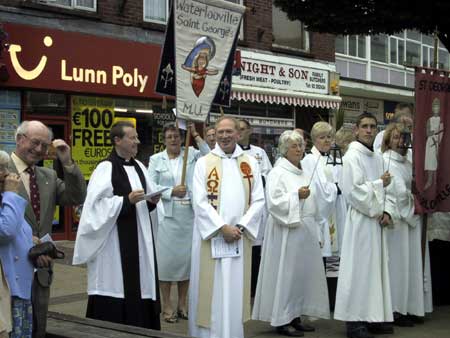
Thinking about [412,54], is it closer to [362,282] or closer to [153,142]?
[153,142]

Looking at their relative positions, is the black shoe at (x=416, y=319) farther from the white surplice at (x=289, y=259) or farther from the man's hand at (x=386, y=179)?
the man's hand at (x=386, y=179)

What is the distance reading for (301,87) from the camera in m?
18.9

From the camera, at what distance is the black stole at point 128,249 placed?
5.64m

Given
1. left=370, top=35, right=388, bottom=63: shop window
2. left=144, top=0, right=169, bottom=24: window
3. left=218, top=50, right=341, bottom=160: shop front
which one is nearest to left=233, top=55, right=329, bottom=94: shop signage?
left=218, top=50, right=341, bottom=160: shop front

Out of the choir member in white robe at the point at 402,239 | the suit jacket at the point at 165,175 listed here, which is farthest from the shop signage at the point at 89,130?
the choir member in white robe at the point at 402,239

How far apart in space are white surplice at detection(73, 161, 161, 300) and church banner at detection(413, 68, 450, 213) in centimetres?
272

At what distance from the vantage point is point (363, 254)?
21.3 feet

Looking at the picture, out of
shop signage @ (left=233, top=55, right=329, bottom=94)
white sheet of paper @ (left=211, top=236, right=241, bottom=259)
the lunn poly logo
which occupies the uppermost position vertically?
shop signage @ (left=233, top=55, right=329, bottom=94)

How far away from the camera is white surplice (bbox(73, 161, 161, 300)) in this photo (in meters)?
5.59

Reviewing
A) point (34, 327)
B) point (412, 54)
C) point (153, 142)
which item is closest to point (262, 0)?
point (153, 142)

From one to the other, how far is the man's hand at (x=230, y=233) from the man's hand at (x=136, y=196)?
2.29ft

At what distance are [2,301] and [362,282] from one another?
3391 mm

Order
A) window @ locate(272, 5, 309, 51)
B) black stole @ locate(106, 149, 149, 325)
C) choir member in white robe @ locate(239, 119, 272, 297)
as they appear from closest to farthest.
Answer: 1. black stole @ locate(106, 149, 149, 325)
2. choir member in white robe @ locate(239, 119, 272, 297)
3. window @ locate(272, 5, 309, 51)

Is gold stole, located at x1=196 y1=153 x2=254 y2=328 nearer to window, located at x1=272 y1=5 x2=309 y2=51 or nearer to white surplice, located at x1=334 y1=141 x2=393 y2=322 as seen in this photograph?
white surplice, located at x1=334 y1=141 x2=393 y2=322
